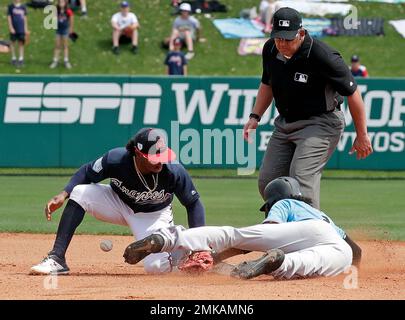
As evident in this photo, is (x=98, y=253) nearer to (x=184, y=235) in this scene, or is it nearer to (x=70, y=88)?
(x=184, y=235)

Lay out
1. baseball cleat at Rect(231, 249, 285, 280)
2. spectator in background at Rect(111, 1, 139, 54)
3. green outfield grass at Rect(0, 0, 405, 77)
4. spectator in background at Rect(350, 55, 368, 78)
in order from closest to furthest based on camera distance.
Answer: baseball cleat at Rect(231, 249, 285, 280)
spectator in background at Rect(350, 55, 368, 78)
spectator in background at Rect(111, 1, 139, 54)
green outfield grass at Rect(0, 0, 405, 77)

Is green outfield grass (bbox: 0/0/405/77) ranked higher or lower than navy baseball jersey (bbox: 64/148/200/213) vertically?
lower

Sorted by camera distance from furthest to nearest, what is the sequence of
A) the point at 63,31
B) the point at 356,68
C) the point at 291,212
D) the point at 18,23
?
the point at 63,31, the point at 18,23, the point at 356,68, the point at 291,212

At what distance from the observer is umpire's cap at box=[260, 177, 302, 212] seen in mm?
7719

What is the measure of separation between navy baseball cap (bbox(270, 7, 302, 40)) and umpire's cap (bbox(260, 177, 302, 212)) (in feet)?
3.69

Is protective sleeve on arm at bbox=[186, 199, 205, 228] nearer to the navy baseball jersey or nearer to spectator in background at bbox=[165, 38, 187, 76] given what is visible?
the navy baseball jersey

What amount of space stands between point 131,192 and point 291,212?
1310 millimetres

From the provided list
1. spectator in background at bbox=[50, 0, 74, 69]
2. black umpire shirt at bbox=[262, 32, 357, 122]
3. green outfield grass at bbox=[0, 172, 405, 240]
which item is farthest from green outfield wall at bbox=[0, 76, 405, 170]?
black umpire shirt at bbox=[262, 32, 357, 122]

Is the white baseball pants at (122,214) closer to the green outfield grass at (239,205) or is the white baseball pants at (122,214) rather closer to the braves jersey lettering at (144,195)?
the braves jersey lettering at (144,195)

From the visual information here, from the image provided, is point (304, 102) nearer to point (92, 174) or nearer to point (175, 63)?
point (92, 174)

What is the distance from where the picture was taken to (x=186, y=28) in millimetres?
24734

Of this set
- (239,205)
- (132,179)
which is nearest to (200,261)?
(132,179)
